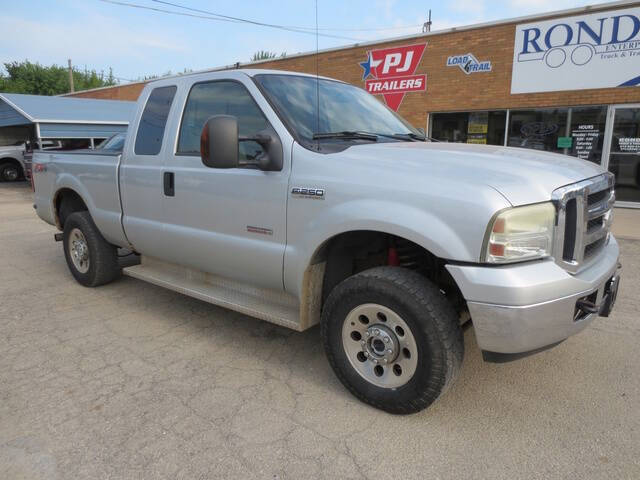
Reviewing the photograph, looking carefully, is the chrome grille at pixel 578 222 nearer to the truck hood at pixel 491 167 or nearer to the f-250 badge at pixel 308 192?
the truck hood at pixel 491 167

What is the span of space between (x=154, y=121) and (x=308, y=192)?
1966 mm

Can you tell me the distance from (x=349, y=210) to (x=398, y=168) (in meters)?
0.36

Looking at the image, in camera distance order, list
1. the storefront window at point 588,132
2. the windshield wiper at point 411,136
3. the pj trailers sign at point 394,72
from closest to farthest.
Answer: the windshield wiper at point 411,136 → the storefront window at point 588,132 → the pj trailers sign at point 394,72

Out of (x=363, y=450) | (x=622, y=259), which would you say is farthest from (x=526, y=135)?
(x=363, y=450)

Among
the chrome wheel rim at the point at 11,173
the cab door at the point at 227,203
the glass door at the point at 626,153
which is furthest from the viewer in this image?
the chrome wheel rim at the point at 11,173

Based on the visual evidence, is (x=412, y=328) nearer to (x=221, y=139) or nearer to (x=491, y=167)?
(x=491, y=167)

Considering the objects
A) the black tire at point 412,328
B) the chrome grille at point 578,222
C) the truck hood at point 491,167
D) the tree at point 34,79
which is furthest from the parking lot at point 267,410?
the tree at point 34,79

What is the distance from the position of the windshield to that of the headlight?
1.33 m

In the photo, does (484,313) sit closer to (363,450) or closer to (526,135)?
(363,450)

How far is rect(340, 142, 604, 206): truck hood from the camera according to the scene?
2.41 meters

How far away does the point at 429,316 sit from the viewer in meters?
2.54

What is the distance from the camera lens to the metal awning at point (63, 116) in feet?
56.7

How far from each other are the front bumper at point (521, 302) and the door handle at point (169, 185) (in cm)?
238

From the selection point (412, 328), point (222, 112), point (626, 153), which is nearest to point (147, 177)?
point (222, 112)
